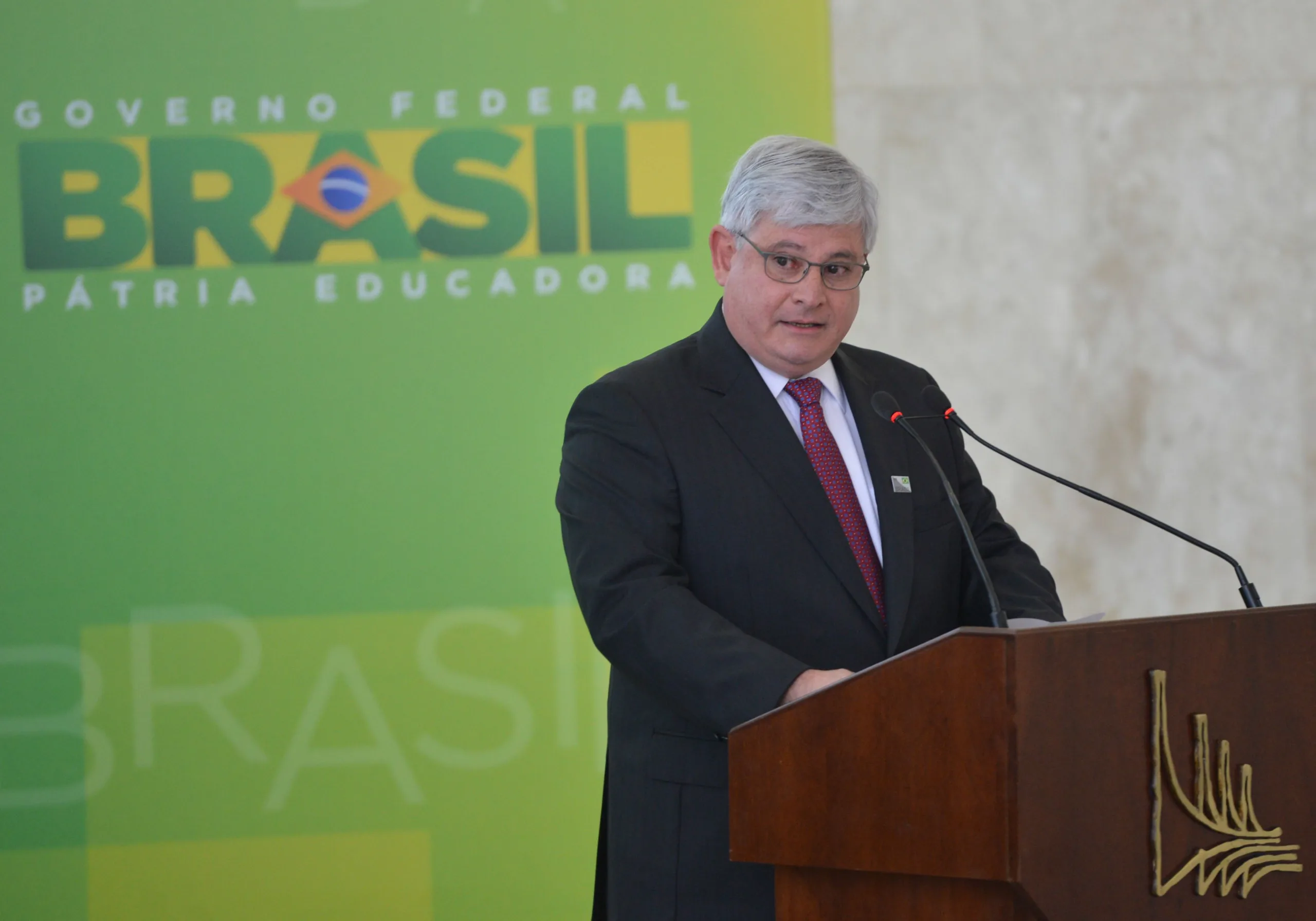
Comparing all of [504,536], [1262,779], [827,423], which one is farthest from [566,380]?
[1262,779]

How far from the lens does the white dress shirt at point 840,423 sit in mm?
2078

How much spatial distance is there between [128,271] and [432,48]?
3.10 feet

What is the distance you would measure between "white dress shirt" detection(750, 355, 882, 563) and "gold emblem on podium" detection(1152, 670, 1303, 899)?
68 cm

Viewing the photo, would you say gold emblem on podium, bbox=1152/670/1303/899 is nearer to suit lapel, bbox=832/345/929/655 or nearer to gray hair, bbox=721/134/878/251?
suit lapel, bbox=832/345/929/655

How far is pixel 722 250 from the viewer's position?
2.15 m

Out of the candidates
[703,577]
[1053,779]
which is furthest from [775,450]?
[1053,779]

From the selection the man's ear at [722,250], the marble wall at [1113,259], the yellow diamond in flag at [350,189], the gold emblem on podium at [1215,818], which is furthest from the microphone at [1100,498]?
the yellow diamond in flag at [350,189]

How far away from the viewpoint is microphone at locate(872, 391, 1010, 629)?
1.54 m

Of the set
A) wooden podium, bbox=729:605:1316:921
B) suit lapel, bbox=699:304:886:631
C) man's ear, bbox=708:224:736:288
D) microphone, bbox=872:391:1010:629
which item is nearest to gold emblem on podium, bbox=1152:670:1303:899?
wooden podium, bbox=729:605:1316:921

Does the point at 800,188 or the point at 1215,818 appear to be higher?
the point at 800,188

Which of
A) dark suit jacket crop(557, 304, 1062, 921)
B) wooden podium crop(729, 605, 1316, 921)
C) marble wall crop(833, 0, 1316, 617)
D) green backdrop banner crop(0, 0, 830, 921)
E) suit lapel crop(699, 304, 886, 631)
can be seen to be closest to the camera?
wooden podium crop(729, 605, 1316, 921)

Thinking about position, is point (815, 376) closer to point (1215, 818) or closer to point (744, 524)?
point (744, 524)

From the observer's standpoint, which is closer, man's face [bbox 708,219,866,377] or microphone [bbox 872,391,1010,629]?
microphone [bbox 872,391,1010,629]

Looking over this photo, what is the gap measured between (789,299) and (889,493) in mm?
334
